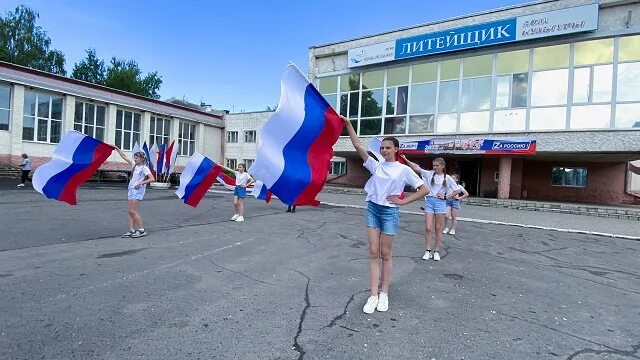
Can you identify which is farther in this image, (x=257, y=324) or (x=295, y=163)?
(x=295, y=163)

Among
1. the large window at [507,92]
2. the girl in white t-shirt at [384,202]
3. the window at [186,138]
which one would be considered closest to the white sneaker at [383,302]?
the girl in white t-shirt at [384,202]

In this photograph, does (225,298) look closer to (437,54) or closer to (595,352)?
(595,352)

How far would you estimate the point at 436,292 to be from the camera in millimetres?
4602

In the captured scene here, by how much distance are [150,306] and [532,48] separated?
20.4m

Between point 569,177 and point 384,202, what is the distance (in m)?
23.6

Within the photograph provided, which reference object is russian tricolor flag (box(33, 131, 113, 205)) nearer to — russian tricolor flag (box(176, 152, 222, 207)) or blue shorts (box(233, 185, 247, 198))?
russian tricolor flag (box(176, 152, 222, 207))

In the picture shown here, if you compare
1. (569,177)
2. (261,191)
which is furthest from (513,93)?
(261,191)

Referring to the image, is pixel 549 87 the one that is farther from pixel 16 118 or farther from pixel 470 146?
pixel 16 118

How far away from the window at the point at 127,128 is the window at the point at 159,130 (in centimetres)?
115

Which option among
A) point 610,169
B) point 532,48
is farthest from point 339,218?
point 610,169

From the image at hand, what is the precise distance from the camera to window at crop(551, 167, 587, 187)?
22.2 meters

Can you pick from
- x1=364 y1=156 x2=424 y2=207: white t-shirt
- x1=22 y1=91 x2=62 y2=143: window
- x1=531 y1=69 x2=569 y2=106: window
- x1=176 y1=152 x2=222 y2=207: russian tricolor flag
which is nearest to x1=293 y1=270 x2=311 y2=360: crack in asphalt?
x1=364 y1=156 x2=424 y2=207: white t-shirt

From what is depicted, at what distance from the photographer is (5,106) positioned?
23656 millimetres

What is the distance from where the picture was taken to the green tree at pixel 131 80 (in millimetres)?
54094
